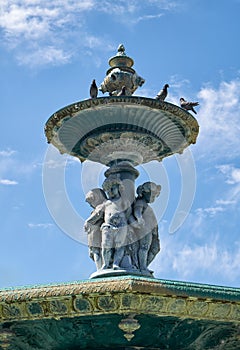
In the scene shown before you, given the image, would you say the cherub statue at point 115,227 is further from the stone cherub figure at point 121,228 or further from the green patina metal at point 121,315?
the green patina metal at point 121,315

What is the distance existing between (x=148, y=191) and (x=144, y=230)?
823 millimetres

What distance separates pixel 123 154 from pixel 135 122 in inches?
34.2

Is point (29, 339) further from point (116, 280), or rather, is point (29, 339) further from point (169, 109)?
point (169, 109)

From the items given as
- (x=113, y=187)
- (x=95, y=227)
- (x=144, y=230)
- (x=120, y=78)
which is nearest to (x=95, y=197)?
(x=113, y=187)

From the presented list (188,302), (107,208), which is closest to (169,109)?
(107,208)

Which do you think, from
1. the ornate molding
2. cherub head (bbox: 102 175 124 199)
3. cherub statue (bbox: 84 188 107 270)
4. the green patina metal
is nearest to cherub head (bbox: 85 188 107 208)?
cherub statue (bbox: 84 188 107 270)

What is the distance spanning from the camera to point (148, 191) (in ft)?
45.6

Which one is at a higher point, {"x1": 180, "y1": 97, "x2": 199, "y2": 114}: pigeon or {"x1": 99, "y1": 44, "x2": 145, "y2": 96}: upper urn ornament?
{"x1": 99, "y1": 44, "x2": 145, "y2": 96}: upper urn ornament

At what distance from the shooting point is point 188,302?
407 inches

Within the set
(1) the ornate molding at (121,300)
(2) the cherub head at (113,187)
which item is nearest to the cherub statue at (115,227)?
(2) the cherub head at (113,187)

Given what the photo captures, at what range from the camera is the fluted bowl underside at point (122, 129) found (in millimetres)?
13047

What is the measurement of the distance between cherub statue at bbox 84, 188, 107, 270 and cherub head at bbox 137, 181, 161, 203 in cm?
71

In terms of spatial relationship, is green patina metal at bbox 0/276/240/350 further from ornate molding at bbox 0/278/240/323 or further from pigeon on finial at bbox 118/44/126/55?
pigeon on finial at bbox 118/44/126/55

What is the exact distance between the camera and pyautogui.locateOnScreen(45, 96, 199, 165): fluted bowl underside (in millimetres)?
13047
